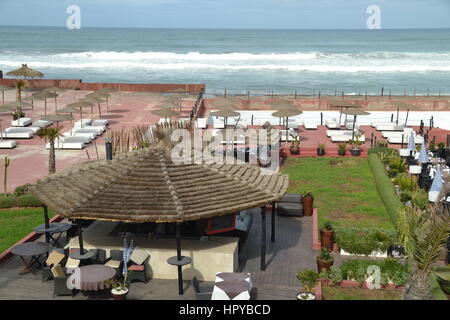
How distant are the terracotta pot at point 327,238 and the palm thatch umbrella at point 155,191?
2.19 meters

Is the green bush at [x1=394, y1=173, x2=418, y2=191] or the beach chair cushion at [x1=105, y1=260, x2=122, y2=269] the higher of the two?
the green bush at [x1=394, y1=173, x2=418, y2=191]

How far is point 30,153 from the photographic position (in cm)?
3055

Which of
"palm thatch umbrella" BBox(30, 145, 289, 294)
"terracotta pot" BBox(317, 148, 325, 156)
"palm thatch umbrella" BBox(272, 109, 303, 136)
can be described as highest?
"palm thatch umbrella" BBox(272, 109, 303, 136)

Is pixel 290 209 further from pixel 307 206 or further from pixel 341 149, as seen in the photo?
pixel 341 149

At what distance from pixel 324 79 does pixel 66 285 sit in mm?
74047

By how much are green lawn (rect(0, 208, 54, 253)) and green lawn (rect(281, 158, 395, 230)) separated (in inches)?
414

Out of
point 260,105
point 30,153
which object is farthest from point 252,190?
point 260,105

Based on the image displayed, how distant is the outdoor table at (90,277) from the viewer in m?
12.8

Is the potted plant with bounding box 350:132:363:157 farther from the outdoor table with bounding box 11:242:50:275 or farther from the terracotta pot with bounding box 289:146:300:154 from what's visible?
the outdoor table with bounding box 11:242:50:275

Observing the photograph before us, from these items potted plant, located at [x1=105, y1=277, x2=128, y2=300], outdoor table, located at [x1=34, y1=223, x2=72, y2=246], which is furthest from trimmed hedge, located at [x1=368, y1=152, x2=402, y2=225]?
outdoor table, located at [x1=34, y1=223, x2=72, y2=246]

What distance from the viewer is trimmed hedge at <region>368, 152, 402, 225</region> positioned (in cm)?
1943

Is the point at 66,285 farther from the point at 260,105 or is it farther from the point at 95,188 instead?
the point at 260,105

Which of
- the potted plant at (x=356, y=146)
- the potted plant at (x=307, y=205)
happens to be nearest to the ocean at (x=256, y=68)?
the potted plant at (x=356, y=146)

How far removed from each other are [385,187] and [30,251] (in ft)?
46.6
